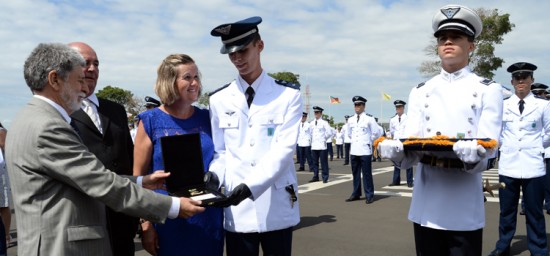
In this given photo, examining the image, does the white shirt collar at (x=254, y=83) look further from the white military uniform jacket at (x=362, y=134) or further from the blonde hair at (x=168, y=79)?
the white military uniform jacket at (x=362, y=134)

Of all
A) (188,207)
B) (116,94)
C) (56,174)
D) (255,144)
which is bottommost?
(188,207)

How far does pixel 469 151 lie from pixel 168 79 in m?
1.84

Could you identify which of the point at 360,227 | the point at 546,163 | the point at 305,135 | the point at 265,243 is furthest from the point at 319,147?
the point at 265,243

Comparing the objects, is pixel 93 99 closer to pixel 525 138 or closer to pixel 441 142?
pixel 441 142

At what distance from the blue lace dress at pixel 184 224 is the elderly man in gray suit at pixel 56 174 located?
0.68 metres

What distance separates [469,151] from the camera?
230cm

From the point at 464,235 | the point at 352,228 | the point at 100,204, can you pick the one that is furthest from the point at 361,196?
the point at 100,204

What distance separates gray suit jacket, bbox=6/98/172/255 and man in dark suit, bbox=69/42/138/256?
0.74 metres

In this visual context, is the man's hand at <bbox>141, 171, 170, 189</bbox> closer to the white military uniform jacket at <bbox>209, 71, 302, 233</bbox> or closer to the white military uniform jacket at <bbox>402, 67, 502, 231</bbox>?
the white military uniform jacket at <bbox>209, 71, 302, 233</bbox>

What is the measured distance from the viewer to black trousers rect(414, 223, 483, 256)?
267 centimetres

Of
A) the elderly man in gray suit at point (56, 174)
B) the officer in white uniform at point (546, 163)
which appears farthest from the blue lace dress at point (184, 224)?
the officer in white uniform at point (546, 163)

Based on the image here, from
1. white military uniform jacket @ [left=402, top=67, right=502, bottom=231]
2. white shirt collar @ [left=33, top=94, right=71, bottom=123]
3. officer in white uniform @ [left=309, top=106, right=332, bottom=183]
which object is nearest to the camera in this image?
white shirt collar @ [left=33, top=94, right=71, bottom=123]

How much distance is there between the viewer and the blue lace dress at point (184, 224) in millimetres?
2869

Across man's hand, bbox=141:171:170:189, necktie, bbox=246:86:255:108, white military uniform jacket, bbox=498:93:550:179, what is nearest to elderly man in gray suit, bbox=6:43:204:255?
man's hand, bbox=141:171:170:189
